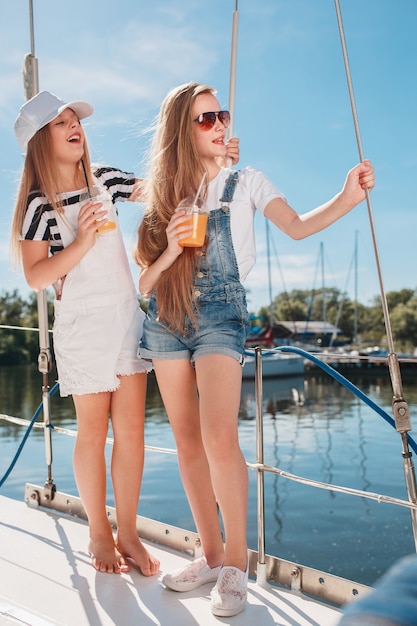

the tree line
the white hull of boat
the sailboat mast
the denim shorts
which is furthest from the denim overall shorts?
the tree line

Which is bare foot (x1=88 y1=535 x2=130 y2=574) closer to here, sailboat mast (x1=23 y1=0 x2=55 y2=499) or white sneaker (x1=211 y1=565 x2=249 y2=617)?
white sneaker (x1=211 y1=565 x2=249 y2=617)

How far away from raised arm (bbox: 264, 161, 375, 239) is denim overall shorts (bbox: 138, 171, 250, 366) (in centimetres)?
15

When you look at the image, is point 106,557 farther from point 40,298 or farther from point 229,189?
point 229,189

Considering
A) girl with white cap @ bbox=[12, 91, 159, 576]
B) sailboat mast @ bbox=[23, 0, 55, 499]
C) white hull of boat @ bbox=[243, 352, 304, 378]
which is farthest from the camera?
white hull of boat @ bbox=[243, 352, 304, 378]

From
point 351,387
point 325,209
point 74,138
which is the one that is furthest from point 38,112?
point 351,387

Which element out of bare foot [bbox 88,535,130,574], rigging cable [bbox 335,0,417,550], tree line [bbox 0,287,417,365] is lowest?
bare foot [bbox 88,535,130,574]

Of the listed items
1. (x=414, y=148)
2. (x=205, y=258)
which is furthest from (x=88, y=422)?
(x=414, y=148)

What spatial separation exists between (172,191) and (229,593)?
1.16m

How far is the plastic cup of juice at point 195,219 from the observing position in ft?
6.19

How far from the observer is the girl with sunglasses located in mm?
1892

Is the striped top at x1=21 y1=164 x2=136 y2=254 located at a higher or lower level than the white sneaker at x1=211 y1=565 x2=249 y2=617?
higher

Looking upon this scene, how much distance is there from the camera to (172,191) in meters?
2.08

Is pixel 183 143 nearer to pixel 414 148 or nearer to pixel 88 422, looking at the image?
pixel 88 422

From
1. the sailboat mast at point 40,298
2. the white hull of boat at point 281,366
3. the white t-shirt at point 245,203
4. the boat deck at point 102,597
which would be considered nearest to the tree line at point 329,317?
the white hull of boat at point 281,366
